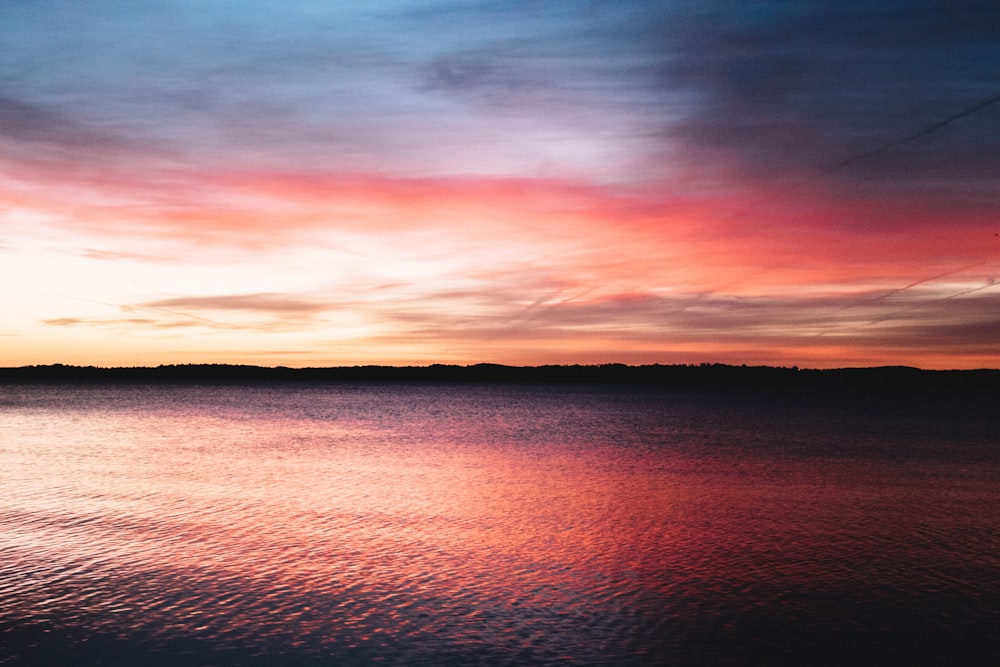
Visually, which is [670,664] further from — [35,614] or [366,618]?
[35,614]

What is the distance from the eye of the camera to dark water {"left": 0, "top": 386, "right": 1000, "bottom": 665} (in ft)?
45.5

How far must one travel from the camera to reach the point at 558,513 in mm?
27453

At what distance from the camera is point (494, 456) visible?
47.3 m

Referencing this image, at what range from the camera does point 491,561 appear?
20078 mm

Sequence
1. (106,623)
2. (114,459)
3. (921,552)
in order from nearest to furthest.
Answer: (106,623) → (921,552) → (114,459)

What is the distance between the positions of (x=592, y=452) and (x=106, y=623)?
1528 inches

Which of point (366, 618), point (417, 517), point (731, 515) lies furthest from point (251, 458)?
point (366, 618)

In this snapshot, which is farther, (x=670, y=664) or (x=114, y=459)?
(x=114, y=459)

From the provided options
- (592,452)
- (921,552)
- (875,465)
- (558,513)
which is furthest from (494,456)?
(921,552)

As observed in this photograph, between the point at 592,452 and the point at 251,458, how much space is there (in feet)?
72.7

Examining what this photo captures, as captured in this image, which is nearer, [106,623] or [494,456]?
[106,623]

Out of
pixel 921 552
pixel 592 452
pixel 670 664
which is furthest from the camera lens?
pixel 592 452

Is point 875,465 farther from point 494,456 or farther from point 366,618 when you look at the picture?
point 366,618

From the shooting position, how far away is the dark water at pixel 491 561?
45.5 ft
